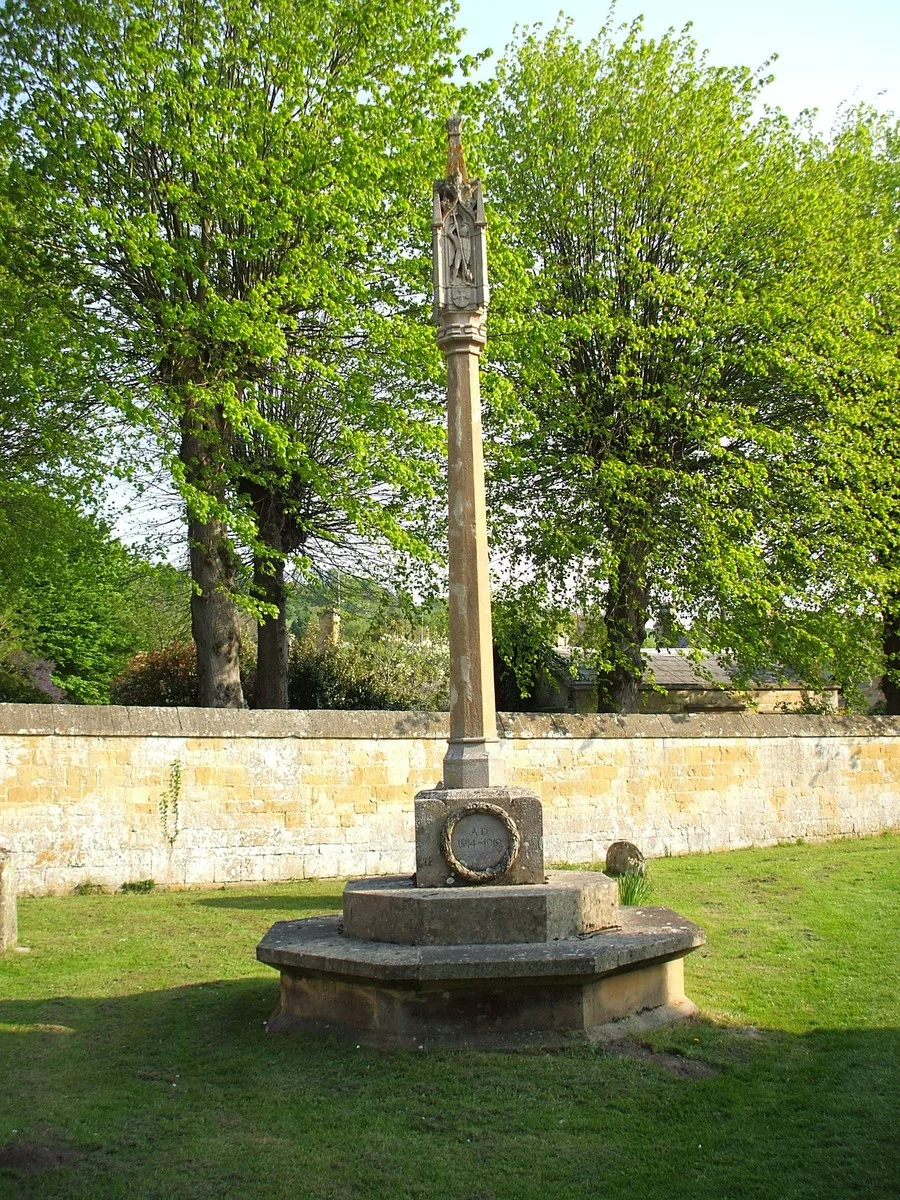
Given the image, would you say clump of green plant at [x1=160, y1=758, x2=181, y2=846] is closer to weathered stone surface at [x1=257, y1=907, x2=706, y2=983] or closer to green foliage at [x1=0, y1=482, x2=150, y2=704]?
green foliage at [x1=0, y1=482, x2=150, y2=704]

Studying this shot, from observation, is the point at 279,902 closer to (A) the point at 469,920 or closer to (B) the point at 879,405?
(A) the point at 469,920

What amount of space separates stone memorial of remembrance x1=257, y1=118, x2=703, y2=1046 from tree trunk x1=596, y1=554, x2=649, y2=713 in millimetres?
11301

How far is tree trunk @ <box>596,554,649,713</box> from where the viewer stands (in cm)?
1895

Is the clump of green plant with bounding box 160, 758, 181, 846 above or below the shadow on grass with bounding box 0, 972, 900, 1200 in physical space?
above

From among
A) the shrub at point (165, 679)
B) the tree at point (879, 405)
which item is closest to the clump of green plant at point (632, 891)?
the tree at point (879, 405)

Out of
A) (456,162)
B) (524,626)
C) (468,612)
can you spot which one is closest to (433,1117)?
(468,612)

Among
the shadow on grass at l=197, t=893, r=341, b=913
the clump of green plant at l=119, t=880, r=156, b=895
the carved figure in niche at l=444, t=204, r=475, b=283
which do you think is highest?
the carved figure in niche at l=444, t=204, r=475, b=283

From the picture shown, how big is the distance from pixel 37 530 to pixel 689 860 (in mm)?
9944

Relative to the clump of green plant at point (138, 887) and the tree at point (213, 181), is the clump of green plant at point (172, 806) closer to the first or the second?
the clump of green plant at point (138, 887)

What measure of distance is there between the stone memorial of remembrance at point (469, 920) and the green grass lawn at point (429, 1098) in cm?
27

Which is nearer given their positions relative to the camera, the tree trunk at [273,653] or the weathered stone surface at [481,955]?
the weathered stone surface at [481,955]

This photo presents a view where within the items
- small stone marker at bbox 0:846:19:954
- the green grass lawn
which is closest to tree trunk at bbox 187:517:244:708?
small stone marker at bbox 0:846:19:954

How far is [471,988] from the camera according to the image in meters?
6.14

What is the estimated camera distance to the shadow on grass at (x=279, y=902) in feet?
35.9
